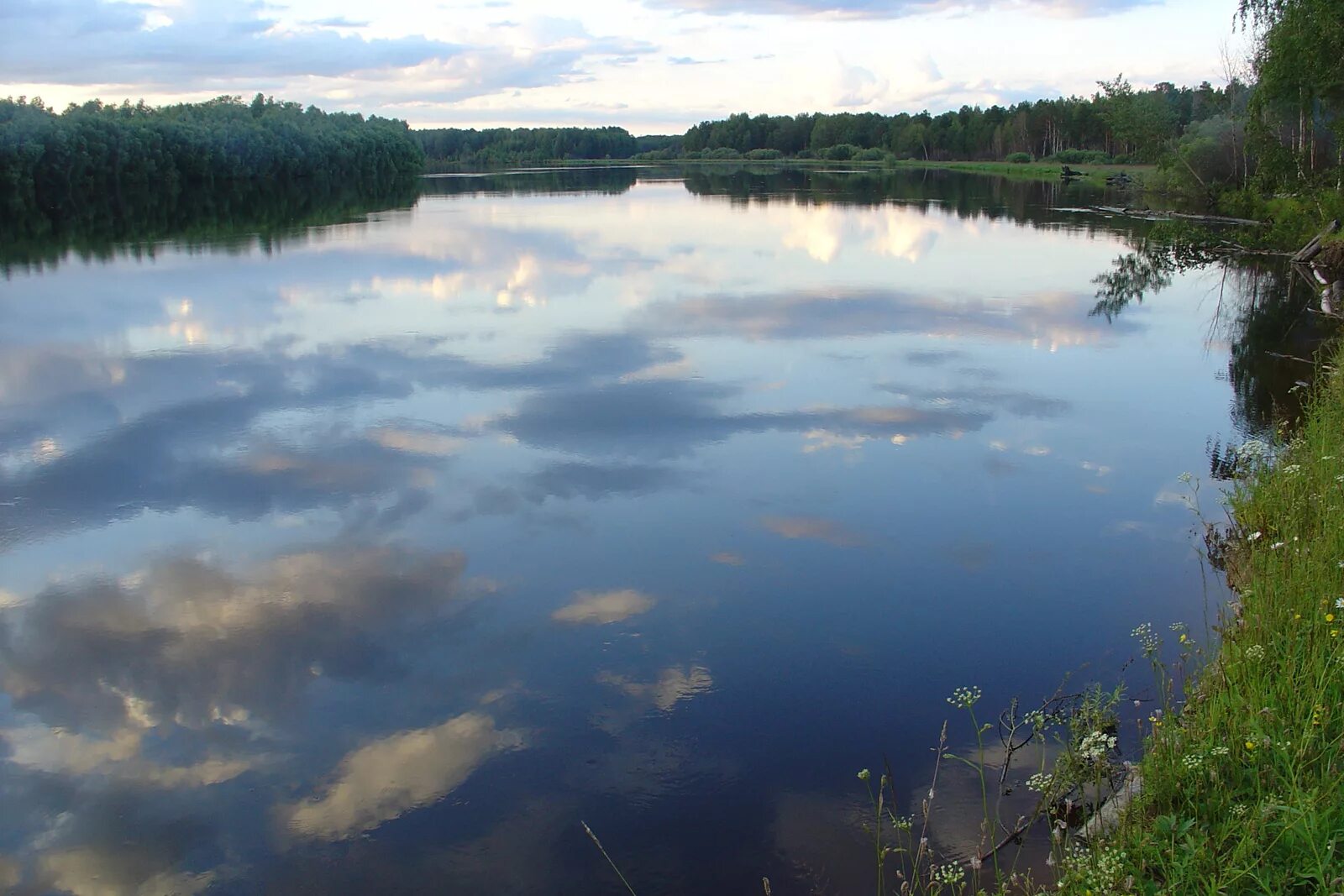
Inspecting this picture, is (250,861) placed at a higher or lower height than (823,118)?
lower

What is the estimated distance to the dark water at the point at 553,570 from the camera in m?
4.79

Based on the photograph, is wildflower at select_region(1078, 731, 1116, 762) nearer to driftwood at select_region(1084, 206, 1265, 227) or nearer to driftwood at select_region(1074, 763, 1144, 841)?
driftwood at select_region(1074, 763, 1144, 841)

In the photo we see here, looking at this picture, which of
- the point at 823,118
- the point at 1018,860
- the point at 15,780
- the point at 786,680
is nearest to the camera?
the point at 1018,860

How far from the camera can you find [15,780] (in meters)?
5.07

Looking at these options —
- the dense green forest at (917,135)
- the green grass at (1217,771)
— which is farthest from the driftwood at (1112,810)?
the dense green forest at (917,135)

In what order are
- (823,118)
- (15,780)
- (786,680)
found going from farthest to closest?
(823,118) < (786,680) < (15,780)

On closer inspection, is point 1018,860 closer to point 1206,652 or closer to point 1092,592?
point 1206,652

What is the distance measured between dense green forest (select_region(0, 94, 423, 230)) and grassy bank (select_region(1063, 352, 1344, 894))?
4008cm

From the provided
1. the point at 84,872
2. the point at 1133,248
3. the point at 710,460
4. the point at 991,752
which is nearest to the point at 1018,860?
the point at 991,752

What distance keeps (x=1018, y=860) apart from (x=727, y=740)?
1476mm

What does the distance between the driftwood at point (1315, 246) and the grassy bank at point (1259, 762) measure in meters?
19.6

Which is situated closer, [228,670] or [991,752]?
[991,752]

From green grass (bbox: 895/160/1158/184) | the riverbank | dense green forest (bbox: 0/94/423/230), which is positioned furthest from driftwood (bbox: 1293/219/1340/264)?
dense green forest (bbox: 0/94/423/230)

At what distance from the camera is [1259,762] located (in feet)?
13.0
